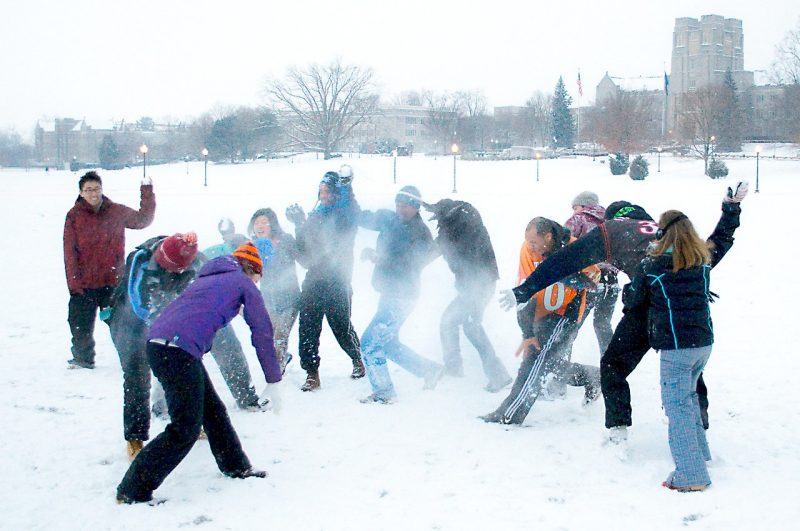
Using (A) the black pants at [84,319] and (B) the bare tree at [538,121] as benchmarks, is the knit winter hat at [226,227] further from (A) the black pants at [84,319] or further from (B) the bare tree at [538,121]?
(B) the bare tree at [538,121]

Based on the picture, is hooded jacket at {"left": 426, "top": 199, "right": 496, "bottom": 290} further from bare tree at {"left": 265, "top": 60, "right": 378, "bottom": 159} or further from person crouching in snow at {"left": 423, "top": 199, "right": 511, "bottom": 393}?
bare tree at {"left": 265, "top": 60, "right": 378, "bottom": 159}

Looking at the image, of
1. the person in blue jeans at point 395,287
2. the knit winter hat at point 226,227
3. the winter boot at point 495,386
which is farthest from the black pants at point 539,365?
the knit winter hat at point 226,227

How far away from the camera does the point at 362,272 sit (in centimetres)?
1383

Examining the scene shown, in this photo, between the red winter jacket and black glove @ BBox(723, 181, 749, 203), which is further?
the red winter jacket

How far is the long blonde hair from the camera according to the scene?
4.53 m

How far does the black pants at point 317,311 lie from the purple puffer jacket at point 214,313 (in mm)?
2361

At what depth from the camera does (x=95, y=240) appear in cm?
757

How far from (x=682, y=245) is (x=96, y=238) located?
5623 mm

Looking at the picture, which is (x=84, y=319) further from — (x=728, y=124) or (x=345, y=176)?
(x=728, y=124)

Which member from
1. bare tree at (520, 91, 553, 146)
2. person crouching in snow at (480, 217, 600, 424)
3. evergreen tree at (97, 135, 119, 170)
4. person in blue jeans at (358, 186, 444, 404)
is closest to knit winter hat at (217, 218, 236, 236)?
person in blue jeans at (358, 186, 444, 404)

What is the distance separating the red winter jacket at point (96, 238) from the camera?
24.8 feet

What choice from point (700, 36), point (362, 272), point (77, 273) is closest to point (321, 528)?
point (77, 273)

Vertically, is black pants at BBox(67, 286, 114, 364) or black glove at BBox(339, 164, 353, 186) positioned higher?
black glove at BBox(339, 164, 353, 186)

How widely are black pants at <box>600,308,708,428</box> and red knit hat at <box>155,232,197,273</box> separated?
289cm
